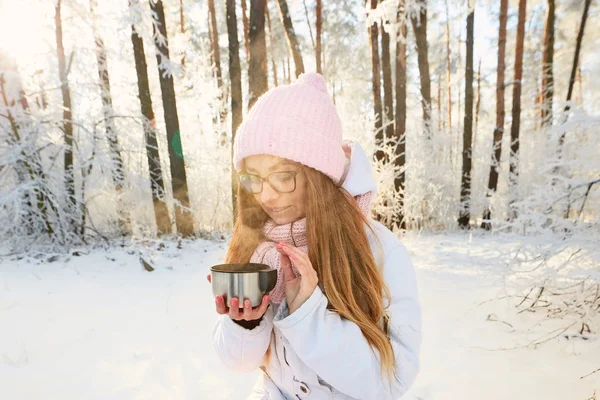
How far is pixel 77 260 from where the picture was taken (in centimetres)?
572

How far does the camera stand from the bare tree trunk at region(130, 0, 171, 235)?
742 centimetres

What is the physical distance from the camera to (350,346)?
3.73 feet

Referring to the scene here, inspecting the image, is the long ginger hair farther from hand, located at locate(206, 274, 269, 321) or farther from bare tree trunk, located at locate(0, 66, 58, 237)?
bare tree trunk, located at locate(0, 66, 58, 237)

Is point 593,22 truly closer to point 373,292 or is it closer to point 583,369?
point 583,369

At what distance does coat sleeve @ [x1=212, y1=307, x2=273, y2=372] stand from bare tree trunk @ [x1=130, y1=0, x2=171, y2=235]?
6.54 meters

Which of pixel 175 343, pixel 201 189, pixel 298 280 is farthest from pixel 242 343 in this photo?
pixel 201 189

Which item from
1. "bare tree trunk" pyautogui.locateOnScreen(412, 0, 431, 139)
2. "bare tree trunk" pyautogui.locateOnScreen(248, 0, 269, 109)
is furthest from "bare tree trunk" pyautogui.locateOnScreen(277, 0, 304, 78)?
"bare tree trunk" pyautogui.locateOnScreen(412, 0, 431, 139)

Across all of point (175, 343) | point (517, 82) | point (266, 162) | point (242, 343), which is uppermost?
point (517, 82)

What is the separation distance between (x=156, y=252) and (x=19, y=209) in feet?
7.06

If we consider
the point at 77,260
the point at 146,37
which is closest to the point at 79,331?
the point at 77,260

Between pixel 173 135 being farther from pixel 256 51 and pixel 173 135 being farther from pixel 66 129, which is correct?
pixel 256 51

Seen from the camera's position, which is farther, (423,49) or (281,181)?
(423,49)

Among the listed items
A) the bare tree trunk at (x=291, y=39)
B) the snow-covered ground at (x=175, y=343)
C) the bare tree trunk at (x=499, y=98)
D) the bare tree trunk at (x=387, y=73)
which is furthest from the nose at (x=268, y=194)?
the bare tree trunk at (x=499, y=98)

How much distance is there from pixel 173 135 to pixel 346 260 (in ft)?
23.9
